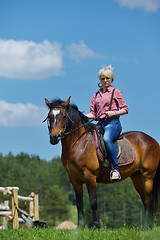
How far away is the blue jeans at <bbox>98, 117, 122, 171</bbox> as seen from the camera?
7.84 meters

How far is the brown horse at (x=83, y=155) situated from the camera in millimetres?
7566

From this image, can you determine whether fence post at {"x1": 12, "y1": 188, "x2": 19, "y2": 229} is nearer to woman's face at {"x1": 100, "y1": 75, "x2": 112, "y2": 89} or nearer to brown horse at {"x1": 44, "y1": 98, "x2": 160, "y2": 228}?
brown horse at {"x1": 44, "y1": 98, "x2": 160, "y2": 228}

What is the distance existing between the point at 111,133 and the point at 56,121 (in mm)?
1314

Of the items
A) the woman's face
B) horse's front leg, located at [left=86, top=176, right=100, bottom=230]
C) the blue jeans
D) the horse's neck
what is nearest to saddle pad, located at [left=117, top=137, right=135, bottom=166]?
the blue jeans

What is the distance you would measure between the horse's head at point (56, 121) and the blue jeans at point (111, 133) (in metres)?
0.99

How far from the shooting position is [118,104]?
27.0 ft

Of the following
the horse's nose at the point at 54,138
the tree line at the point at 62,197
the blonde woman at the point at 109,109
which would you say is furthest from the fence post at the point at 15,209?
the tree line at the point at 62,197

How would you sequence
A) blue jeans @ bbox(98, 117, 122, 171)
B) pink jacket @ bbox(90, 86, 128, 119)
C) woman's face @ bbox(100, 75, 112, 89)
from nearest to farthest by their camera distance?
blue jeans @ bbox(98, 117, 122, 171), pink jacket @ bbox(90, 86, 128, 119), woman's face @ bbox(100, 75, 112, 89)

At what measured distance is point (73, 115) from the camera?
793cm

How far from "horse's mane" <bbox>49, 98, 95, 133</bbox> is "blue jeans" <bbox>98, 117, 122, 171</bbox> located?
0.32 m

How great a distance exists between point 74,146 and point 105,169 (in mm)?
869

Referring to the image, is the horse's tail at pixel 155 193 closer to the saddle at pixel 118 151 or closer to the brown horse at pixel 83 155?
the brown horse at pixel 83 155

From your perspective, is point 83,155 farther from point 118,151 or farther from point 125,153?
point 125,153

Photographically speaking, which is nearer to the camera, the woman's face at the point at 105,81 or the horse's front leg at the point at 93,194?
the horse's front leg at the point at 93,194
